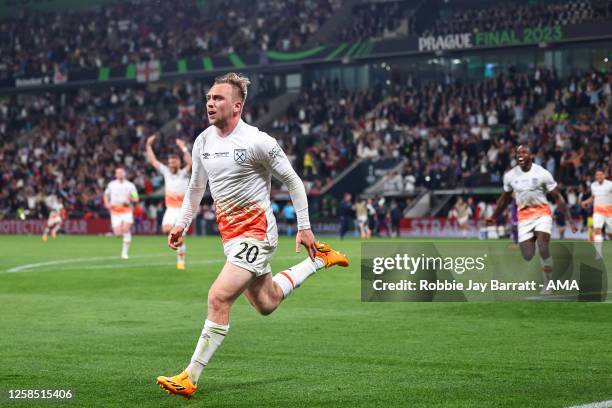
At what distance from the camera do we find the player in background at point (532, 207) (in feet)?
58.1

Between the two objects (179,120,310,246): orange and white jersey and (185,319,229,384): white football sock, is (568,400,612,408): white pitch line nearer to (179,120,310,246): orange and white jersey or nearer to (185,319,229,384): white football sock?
(179,120,310,246): orange and white jersey

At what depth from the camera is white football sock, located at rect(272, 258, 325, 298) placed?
9.62 metres

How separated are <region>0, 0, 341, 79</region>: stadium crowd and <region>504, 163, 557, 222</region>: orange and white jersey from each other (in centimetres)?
4175

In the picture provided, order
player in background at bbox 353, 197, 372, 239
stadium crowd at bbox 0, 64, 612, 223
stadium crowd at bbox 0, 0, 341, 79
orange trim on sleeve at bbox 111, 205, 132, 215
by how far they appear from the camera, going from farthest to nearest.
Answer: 1. stadium crowd at bbox 0, 0, 341, 79
2. player in background at bbox 353, 197, 372, 239
3. stadium crowd at bbox 0, 64, 612, 223
4. orange trim on sleeve at bbox 111, 205, 132, 215

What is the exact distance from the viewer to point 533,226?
701 inches

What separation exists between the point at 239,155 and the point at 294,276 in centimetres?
156

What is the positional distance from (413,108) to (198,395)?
45069 mm

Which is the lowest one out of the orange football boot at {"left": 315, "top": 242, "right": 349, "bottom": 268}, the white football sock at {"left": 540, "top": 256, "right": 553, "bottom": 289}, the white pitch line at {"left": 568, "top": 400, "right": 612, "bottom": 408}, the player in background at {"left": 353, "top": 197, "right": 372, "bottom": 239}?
the player in background at {"left": 353, "top": 197, "right": 372, "bottom": 239}

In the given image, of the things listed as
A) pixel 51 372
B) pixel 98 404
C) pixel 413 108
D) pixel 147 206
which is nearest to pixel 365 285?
pixel 51 372

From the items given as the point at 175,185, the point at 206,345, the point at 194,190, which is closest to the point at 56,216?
the point at 175,185

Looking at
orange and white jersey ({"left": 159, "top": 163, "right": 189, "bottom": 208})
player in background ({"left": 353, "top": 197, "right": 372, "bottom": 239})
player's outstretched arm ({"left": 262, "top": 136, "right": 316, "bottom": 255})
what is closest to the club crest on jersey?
player's outstretched arm ({"left": 262, "top": 136, "right": 316, "bottom": 255})

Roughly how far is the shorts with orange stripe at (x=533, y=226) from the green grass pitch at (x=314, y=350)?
2417mm

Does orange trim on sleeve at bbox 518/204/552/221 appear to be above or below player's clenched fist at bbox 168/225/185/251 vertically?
below

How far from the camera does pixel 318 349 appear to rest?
11.3 metres
